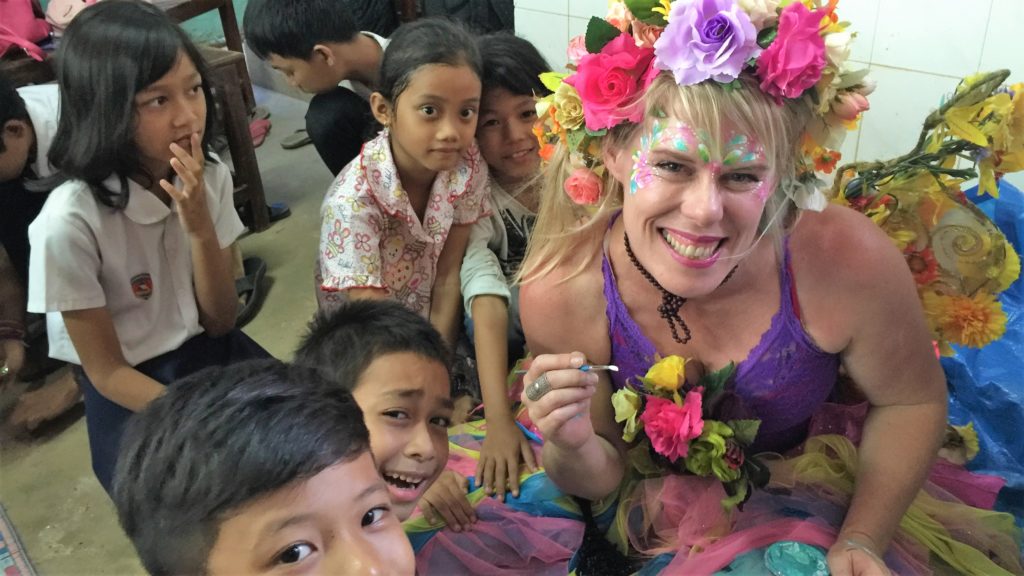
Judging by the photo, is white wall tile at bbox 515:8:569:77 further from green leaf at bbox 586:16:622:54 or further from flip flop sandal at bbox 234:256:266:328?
green leaf at bbox 586:16:622:54

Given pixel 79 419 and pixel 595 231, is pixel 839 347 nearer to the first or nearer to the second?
pixel 595 231

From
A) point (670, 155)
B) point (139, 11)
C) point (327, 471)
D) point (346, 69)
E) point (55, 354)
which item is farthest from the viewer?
point (346, 69)

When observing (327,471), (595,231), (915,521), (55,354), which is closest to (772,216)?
(595,231)

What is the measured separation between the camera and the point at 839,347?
46.8 inches

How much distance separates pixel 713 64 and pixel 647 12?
136mm

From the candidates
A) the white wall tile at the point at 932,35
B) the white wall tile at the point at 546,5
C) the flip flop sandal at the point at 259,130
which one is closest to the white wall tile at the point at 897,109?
the white wall tile at the point at 932,35

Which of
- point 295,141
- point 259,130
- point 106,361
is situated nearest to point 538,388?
point 106,361

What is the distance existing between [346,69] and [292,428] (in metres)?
1.69

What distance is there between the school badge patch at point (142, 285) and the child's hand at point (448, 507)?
0.76m

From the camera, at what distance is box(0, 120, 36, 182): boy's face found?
6.54 feet

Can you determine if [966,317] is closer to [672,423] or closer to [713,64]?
[672,423]

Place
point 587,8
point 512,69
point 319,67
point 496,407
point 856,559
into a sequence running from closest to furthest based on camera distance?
point 856,559 < point 496,407 < point 512,69 < point 319,67 < point 587,8

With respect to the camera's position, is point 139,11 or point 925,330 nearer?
point 925,330

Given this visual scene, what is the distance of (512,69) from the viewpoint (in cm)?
181
